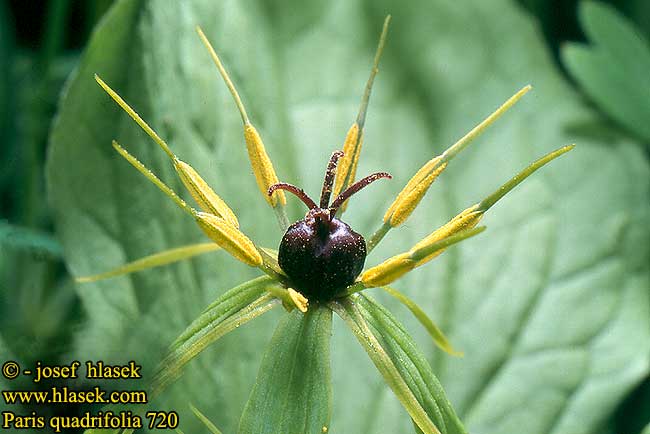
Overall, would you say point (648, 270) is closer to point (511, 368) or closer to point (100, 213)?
point (511, 368)

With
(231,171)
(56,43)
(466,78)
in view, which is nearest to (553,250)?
(466,78)

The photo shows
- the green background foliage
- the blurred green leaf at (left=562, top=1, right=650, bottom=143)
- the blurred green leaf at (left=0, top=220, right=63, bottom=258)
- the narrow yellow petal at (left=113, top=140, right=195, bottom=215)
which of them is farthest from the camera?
the blurred green leaf at (left=562, top=1, right=650, bottom=143)

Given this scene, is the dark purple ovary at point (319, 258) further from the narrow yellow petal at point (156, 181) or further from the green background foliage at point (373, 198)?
the green background foliage at point (373, 198)

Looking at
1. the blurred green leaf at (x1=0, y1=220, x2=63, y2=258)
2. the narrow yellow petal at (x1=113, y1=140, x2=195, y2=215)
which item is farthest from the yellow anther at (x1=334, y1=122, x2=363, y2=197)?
the blurred green leaf at (x1=0, y1=220, x2=63, y2=258)

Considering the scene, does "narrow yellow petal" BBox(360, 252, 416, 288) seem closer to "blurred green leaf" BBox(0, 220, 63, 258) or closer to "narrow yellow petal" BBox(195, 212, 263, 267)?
"narrow yellow petal" BBox(195, 212, 263, 267)

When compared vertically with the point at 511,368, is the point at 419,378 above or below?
below
